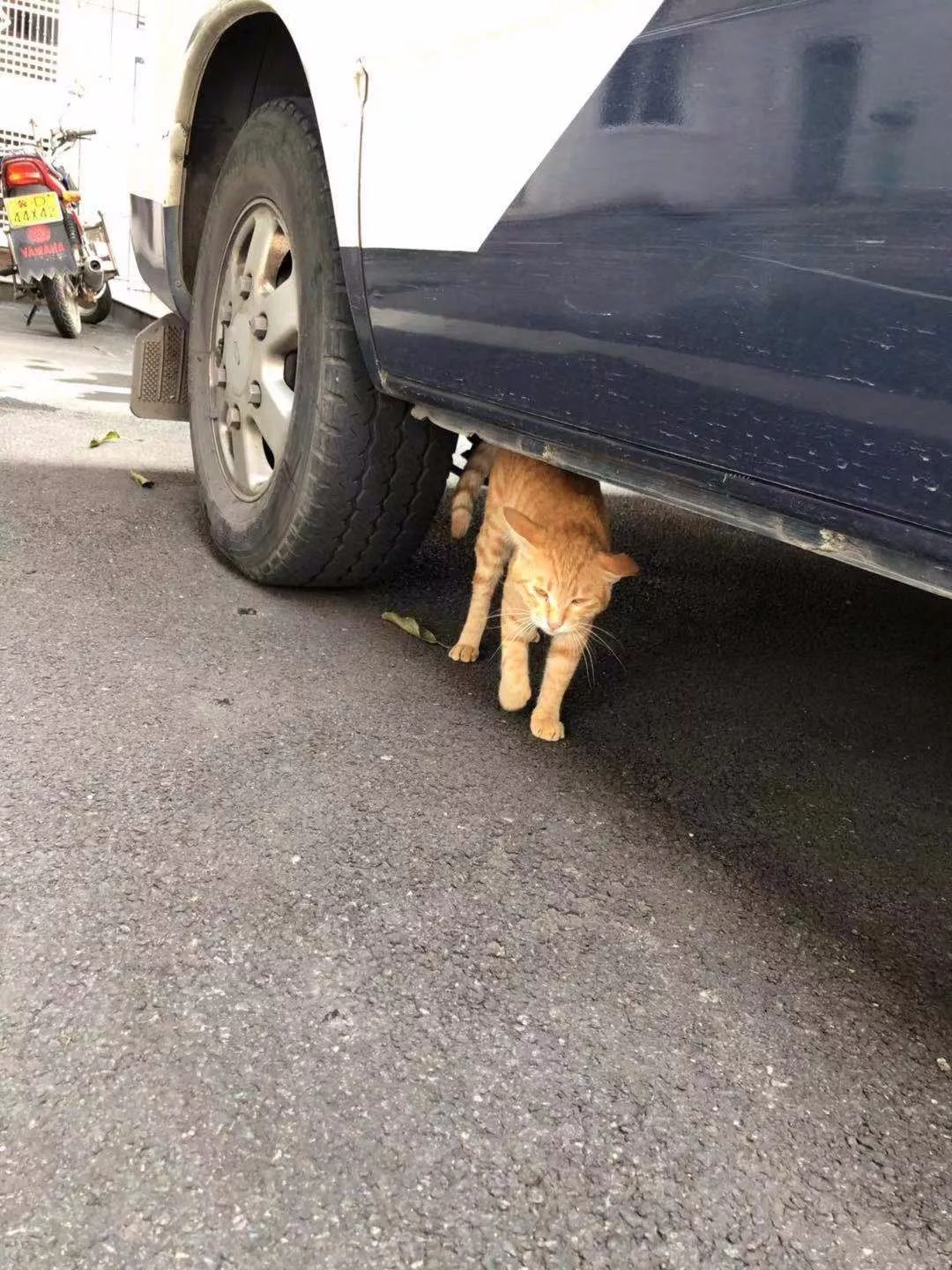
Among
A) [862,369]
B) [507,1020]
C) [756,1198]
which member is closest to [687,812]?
[507,1020]

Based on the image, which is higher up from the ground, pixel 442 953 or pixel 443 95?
pixel 443 95

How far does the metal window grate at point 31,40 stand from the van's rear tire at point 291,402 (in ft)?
32.6

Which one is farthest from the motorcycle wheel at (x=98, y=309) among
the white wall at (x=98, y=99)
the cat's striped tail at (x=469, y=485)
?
the cat's striped tail at (x=469, y=485)

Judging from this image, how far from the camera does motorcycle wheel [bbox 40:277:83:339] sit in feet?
25.1

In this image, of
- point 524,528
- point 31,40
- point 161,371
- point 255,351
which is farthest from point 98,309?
point 524,528

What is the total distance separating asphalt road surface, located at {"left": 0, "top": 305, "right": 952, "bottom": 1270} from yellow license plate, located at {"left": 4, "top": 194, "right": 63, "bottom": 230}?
5.72m

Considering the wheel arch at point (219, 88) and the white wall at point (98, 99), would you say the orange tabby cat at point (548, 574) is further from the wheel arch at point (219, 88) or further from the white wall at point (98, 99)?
the white wall at point (98, 99)

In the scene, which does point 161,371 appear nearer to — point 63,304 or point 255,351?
point 255,351

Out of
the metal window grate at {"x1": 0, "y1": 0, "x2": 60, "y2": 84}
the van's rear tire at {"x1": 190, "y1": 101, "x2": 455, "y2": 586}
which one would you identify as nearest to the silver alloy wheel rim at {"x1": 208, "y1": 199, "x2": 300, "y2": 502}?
the van's rear tire at {"x1": 190, "y1": 101, "x2": 455, "y2": 586}

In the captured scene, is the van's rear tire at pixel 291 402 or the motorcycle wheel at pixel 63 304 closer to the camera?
the van's rear tire at pixel 291 402

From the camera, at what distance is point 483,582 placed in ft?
8.10

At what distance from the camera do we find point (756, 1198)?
1023 millimetres

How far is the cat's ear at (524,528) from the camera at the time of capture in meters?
2.13

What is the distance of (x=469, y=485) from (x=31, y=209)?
5.91 metres
